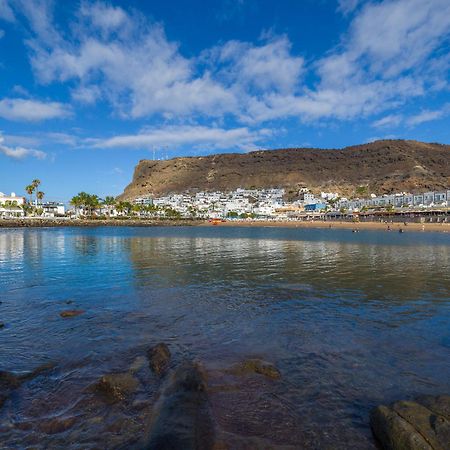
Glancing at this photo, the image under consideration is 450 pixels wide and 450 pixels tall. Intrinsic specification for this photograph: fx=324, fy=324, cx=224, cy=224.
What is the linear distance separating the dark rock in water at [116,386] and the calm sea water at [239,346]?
0.74ft

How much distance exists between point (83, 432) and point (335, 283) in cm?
1606

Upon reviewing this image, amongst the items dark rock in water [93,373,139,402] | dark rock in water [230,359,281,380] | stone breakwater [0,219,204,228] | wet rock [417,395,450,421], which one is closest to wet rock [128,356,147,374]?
dark rock in water [93,373,139,402]

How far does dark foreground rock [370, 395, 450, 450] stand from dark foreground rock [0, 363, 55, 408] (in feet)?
23.6

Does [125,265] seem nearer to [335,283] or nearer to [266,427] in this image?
[335,283]

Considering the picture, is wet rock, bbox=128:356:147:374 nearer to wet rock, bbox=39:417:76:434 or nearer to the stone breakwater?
wet rock, bbox=39:417:76:434

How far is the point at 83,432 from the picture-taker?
222 inches

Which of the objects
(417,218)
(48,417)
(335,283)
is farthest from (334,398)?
(417,218)

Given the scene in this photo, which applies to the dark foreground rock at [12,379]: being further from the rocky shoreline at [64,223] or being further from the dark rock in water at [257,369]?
the rocky shoreline at [64,223]

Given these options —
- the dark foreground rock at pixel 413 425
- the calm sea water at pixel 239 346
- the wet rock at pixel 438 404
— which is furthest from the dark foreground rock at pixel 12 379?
the wet rock at pixel 438 404

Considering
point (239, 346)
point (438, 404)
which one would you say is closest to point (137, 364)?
point (239, 346)

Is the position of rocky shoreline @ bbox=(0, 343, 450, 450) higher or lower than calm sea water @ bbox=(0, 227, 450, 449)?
higher

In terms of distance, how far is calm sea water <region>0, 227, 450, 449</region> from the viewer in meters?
5.92

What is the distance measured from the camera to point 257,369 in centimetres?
800

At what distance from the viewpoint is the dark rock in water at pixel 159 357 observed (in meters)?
8.00
